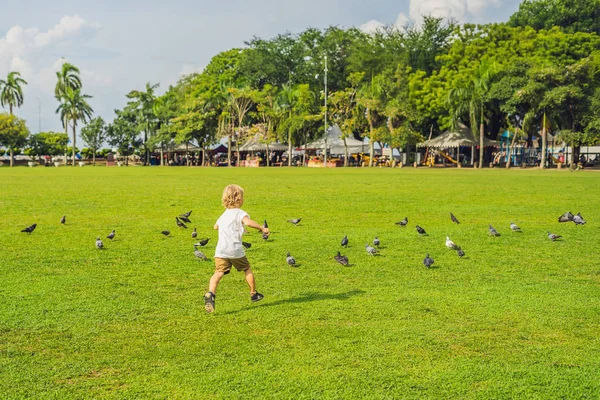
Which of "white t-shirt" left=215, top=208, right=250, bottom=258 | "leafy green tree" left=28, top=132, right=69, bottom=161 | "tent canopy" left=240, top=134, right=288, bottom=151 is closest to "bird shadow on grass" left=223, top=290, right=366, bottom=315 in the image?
"white t-shirt" left=215, top=208, right=250, bottom=258

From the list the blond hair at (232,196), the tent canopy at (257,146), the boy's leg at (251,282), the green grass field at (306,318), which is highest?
the tent canopy at (257,146)

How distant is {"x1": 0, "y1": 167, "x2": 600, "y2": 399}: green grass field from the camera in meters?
4.61

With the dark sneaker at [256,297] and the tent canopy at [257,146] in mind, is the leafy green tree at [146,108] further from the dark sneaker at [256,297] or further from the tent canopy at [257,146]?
the dark sneaker at [256,297]

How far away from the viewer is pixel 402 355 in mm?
5129

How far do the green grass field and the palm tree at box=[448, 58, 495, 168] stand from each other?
45.3m

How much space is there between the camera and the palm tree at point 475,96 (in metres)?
55.2

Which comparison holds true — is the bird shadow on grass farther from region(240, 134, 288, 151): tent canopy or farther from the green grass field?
region(240, 134, 288, 151): tent canopy

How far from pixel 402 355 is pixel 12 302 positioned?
432cm

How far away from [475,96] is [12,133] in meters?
59.5

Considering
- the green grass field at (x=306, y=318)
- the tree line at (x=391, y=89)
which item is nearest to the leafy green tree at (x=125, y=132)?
the tree line at (x=391, y=89)

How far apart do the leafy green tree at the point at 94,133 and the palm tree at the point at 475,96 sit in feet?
179

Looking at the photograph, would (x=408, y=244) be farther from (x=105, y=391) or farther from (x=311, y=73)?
(x=311, y=73)

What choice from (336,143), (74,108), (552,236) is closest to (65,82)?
(74,108)

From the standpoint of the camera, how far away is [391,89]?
6128 centimetres
